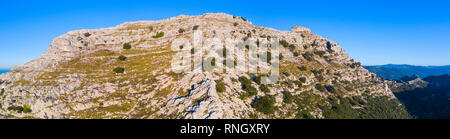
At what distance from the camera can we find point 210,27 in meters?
108

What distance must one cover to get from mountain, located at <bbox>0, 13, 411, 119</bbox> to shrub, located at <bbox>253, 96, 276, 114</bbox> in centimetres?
33

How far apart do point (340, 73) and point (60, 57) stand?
453 feet

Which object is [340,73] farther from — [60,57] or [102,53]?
[60,57]

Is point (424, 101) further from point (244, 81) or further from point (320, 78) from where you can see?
point (244, 81)

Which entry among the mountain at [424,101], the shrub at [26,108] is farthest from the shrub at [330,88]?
the shrub at [26,108]

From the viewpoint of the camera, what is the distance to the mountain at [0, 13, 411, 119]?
57.5m

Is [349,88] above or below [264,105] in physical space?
above

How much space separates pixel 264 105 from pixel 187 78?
1090 inches

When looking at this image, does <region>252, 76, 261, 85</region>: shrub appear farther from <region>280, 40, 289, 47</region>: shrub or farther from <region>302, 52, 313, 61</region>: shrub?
<region>302, 52, 313, 61</region>: shrub

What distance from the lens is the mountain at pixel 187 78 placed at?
57.5m

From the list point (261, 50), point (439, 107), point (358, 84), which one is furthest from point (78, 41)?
point (439, 107)

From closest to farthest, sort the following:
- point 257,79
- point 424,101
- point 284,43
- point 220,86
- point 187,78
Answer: point 220,86 → point 187,78 → point 257,79 → point 424,101 → point 284,43

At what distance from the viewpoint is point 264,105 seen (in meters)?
65.2

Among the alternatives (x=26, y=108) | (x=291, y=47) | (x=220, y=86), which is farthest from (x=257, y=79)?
(x=26, y=108)
